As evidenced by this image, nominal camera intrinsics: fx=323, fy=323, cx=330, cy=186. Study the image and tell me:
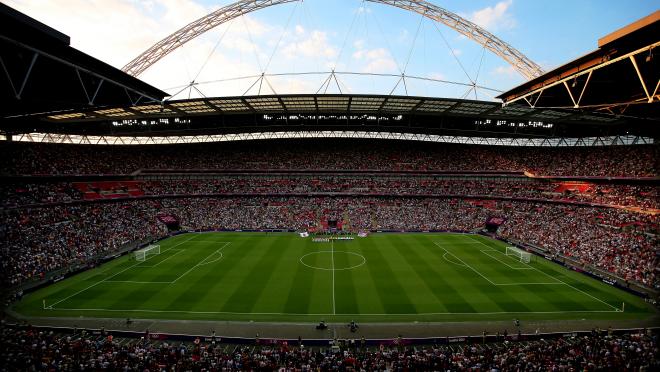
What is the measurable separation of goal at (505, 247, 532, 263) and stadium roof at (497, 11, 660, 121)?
16.2 meters

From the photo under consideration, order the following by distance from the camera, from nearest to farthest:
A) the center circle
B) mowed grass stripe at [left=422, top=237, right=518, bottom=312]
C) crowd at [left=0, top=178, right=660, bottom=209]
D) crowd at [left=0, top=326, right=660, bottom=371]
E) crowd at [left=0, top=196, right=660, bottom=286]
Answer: crowd at [left=0, top=326, right=660, bottom=371] < mowed grass stripe at [left=422, top=237, right=518, bottom=312] < crowd at [left=0, top=196, right=660, bottom=286] < the center circle < crowd at [left=0, top=178, right=660, bottom=209]

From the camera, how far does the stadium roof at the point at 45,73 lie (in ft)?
49.1

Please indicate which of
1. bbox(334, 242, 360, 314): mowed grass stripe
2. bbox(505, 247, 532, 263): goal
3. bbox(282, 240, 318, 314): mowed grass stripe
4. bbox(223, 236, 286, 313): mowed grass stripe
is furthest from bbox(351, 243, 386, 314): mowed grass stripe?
bbox(505, 247, 532, 263): goal

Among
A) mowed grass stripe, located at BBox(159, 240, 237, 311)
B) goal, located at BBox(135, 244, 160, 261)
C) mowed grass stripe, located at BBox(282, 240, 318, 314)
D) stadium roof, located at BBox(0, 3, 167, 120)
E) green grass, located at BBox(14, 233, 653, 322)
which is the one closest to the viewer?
stadium roof, located at BBox(0, 3, 167, 120)

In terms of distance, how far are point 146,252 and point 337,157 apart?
39194 mm

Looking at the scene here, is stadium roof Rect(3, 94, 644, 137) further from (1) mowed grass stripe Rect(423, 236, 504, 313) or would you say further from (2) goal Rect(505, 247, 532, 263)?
(1) mowed grass stripe Rect(423, 236, 504, 313)

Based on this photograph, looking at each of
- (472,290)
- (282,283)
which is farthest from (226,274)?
(472,290)

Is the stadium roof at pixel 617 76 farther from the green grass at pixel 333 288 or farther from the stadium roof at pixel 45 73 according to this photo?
the stadium roof at pixel 45 73

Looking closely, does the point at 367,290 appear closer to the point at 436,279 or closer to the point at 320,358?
the point at 436,279

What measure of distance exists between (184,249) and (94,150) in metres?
33.1

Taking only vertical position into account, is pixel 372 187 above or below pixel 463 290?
above

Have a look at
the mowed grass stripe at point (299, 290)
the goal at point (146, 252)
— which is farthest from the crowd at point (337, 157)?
the mowed grass stripe at point (299, 290)

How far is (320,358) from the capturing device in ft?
55.1

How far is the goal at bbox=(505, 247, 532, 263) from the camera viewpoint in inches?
1399
